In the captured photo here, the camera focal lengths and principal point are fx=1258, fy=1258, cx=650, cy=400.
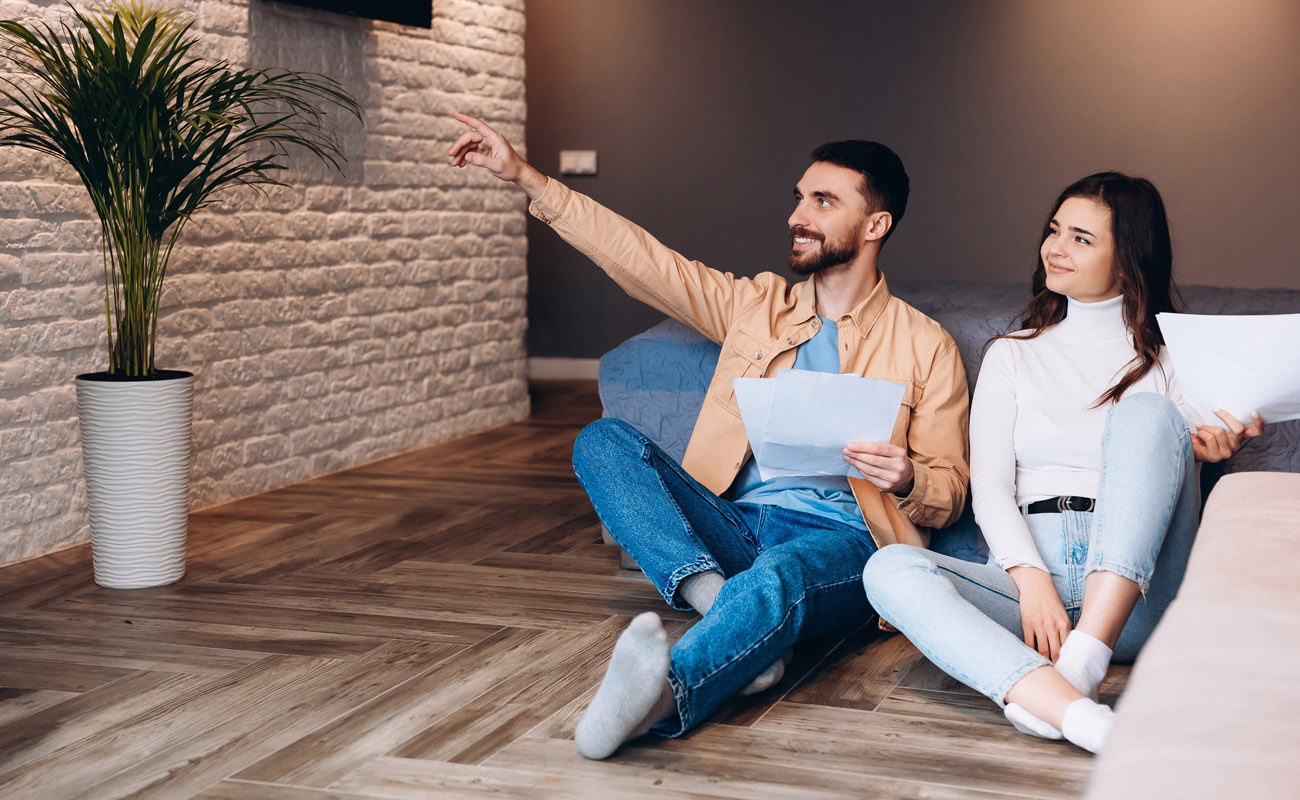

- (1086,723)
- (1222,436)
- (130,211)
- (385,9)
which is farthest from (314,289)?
(1086,723)

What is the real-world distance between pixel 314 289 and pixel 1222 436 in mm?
2576

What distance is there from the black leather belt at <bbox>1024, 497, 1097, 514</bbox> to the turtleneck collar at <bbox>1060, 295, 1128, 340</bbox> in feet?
0.93

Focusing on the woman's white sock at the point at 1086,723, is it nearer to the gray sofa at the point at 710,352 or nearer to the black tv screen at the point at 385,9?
the gray sofa at the point at 710,352

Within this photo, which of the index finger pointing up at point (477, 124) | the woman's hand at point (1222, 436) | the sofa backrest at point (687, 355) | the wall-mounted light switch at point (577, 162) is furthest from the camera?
the wall-mounted light switch at point (577, 162)

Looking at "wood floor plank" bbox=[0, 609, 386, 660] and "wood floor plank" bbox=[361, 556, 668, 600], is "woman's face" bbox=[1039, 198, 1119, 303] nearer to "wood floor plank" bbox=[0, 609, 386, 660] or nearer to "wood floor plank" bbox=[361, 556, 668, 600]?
"wood floor plank" bbox=[361, 556, 668, 600]

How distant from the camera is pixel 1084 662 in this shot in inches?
66.0

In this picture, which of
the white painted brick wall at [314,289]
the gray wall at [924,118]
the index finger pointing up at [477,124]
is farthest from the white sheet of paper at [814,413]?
the gray wall at [924,118]

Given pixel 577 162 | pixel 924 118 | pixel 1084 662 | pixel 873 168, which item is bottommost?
pixel 1084 662

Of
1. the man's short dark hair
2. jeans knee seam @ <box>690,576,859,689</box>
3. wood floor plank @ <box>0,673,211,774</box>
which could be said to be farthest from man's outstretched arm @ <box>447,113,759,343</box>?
wood floor plank @ <box>0,673,211,774</box>

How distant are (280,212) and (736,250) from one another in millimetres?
2624

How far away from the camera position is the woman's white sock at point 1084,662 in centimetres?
166

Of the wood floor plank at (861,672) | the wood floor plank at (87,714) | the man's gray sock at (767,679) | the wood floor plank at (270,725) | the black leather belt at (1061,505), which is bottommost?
the wood floor plank at (87,714)

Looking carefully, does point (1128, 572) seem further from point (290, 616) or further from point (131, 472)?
point (131, 472)

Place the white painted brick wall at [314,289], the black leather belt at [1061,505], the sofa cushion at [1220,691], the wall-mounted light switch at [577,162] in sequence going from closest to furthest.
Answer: the sofa cushion at [1220,691], the black leather belt at [1061,505], the white painted brick wall at [314,289], the wall-mounted light switch at [577,162]
